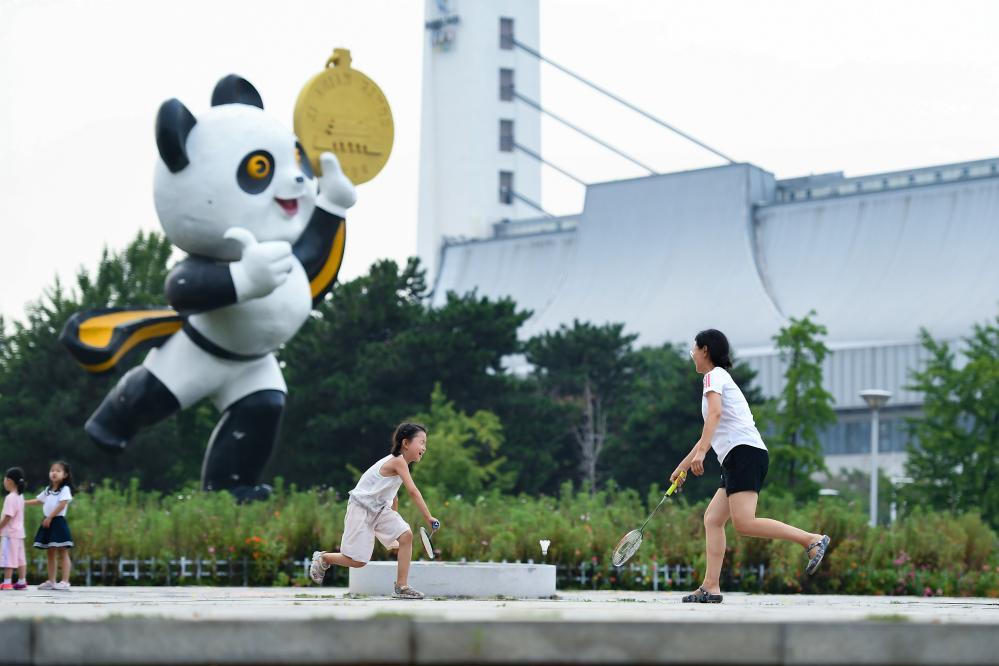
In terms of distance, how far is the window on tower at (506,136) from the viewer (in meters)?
82.3

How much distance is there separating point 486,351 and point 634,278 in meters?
24.8

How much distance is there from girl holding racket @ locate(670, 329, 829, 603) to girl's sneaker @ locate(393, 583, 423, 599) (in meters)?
1.72

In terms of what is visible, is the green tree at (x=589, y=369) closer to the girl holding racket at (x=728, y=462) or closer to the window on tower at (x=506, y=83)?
the window on tower at (x=506, y=83)

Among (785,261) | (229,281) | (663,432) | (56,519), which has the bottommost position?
(56,519)

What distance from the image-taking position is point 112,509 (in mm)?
15641

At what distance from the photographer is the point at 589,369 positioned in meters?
49.4

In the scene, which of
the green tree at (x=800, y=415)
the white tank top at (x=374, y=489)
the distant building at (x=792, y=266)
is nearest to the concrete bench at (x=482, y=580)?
the white tank top at (x=374, y=489)

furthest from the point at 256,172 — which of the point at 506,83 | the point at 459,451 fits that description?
the point at 506,83

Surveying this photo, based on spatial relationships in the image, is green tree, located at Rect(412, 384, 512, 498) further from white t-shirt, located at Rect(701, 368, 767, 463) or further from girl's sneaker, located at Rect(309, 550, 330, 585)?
white t-shirt, located at Rect(701, 368, 767, 463)

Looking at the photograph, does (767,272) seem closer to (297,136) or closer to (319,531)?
(297,136)

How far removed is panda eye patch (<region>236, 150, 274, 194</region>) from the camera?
57.0ft

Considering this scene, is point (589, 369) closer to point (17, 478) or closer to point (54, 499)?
point (17, 478)

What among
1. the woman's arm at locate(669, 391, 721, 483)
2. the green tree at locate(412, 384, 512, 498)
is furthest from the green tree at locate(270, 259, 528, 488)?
the woman's arm at locate(669, 391, 721, 483)

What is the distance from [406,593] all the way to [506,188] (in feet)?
243
